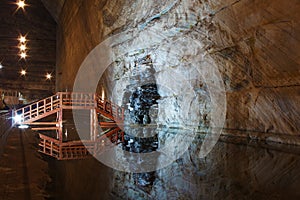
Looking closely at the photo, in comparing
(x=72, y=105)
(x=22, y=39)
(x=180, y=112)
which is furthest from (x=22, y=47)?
(x=180, y=112)

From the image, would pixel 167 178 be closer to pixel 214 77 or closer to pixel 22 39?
pixel 214 77

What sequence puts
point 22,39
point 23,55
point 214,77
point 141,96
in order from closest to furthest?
point 214,77 → point 141,96 → point 22,39 → point 23,55

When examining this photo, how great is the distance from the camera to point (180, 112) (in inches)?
495

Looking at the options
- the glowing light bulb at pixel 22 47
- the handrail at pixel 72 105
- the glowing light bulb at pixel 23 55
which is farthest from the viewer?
the glowing light bulb at pixel 23 55

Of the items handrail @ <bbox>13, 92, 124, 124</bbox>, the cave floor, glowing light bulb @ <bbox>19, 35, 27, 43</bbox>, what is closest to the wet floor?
the cave floor

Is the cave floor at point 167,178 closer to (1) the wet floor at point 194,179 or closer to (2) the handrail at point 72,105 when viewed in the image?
(1) the wet floor at point 194,179

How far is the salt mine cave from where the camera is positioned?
13.5 ft

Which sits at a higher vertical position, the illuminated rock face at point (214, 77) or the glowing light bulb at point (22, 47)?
the glowing light bulb at point (22, 47)

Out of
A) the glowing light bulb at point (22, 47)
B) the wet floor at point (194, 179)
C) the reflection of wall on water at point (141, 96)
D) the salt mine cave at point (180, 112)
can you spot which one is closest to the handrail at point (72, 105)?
the salt mine cave at point (180, 112)

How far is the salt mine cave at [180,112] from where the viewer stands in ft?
13.5

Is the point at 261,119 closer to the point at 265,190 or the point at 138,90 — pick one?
the point at 265,190

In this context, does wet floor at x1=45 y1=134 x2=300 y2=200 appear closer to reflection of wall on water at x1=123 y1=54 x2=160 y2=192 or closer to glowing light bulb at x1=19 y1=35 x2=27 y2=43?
reflection of wall on water at x1=123 y1=54 x2=160 y2=192

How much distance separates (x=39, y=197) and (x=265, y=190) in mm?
3026

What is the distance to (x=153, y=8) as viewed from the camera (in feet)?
34.9
